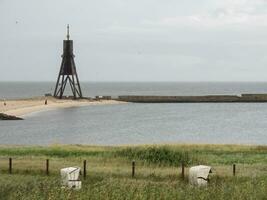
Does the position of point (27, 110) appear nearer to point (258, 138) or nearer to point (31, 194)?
point (258, 138)

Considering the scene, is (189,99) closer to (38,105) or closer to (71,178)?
(38,105)

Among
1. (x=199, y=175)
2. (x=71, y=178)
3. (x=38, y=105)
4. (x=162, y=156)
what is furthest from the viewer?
(x=38, y=105)

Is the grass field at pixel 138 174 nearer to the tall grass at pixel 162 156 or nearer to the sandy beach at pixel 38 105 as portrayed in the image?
the tall grass at pixel 162 156

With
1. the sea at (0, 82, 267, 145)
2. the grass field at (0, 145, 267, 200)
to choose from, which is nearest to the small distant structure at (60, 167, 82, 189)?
the grass field at (0, 145, 267, 200)

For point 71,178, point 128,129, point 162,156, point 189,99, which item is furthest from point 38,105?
point 71,178

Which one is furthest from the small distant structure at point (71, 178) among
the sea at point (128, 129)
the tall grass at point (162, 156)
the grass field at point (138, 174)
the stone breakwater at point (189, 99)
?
the stone breakwater at point (189, 99)

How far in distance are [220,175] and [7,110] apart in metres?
81.0

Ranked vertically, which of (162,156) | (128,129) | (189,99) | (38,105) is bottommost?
(128,129)

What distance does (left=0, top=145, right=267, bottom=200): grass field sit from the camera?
16.5 metres

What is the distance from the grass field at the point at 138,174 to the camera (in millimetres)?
16453

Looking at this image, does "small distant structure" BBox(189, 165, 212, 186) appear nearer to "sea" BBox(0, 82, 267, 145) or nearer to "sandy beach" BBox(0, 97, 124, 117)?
"sea" BBox(0, 82, 267, 145)

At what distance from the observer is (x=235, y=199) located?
52.5 ft

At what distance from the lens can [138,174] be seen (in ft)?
80.4

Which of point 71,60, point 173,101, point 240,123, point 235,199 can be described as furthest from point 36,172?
point 173,101
